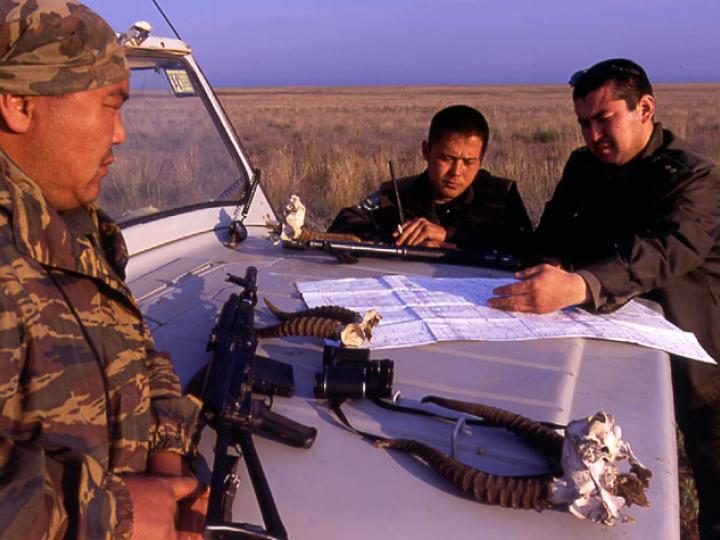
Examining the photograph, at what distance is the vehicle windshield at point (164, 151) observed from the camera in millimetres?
2715

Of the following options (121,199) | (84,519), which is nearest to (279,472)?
(84,519)

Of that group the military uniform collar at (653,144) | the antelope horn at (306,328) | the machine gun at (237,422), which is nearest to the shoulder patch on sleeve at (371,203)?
the military uniform collar at (653,144)

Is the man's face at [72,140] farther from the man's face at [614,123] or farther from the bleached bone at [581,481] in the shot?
the man's face at [614,123]

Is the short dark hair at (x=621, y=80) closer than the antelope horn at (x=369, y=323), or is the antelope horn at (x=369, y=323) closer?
the antelope horn at (x=369, y=323)

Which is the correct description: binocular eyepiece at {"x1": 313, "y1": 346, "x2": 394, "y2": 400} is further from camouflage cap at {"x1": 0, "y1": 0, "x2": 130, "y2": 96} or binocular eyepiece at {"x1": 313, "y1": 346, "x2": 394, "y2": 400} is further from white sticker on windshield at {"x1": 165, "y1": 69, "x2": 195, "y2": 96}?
white sticker on windshield at {"x1": 165, "y1": 69, "x2": 195, "y2": 96}

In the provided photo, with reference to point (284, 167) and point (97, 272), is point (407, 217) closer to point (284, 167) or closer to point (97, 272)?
point (97, 272)

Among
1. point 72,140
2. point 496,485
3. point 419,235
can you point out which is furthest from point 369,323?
point 419,235

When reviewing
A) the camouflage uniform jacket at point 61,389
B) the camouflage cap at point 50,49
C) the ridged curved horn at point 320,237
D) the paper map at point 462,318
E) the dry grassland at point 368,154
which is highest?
the camouflage cap at point 50,49

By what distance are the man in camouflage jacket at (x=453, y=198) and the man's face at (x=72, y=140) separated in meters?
1.98

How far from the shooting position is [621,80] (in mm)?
2744

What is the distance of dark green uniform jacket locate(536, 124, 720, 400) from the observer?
7.81 feet

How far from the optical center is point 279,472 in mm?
1382

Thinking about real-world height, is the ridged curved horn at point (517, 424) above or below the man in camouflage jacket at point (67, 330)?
below

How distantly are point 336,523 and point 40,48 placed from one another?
91cm
